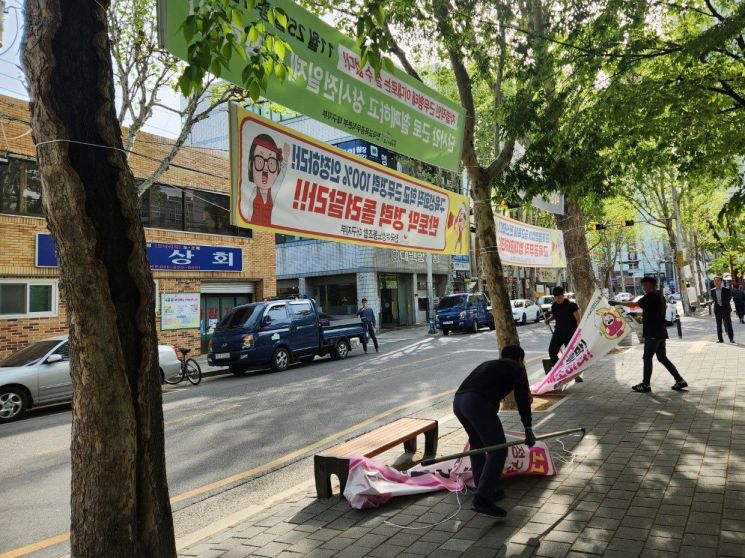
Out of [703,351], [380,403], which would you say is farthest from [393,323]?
[380,403]

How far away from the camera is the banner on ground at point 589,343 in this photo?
8.38 metres

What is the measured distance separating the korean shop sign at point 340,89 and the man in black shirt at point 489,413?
2.48 meters

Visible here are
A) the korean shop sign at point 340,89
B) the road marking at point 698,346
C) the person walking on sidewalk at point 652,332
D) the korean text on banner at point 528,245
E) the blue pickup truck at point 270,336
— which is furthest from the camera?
the blue pickup truck at point 270,336

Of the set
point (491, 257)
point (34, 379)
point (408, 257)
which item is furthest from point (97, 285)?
point (408, 257)

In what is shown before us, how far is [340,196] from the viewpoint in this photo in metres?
5.02

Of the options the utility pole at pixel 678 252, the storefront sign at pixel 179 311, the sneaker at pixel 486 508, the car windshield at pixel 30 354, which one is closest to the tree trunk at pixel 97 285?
the sneaker at pixel 486 508

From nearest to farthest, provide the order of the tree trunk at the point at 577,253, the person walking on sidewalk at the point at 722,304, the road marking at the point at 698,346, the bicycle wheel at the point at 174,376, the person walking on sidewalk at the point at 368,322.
A: the tree trunk at the point at 577,253 → the bicycle wheel at the point at 174,376 → the road marking at the point at 698,346 → the person walking on sidewalk at the point at 722,304 → the person walking on sidewalk at the point at 368,322

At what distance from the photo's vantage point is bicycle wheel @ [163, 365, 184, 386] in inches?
503

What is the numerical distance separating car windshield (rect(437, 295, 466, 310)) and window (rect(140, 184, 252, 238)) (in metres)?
10.6

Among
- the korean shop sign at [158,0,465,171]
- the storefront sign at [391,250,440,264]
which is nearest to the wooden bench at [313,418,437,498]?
the korean shop sign at [158,0,465,171]

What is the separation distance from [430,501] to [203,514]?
2038 millimetres

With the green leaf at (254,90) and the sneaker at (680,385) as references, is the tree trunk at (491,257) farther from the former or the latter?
the green leaf at (254,90)

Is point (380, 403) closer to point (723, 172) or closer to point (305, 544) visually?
point (305, 544)

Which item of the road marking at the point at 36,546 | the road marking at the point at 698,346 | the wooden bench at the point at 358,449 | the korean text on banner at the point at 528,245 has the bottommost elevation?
the road marking at the point at 36,546
